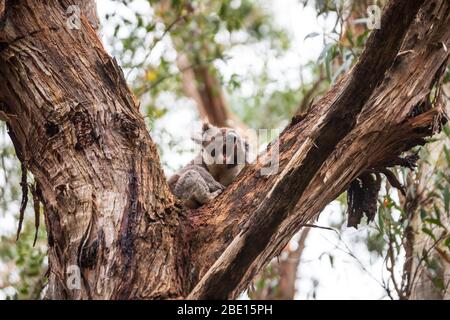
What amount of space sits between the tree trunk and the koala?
1.37 meters

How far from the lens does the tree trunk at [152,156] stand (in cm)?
340

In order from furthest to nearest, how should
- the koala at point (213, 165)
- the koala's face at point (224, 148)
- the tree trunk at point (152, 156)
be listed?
the koala's face at point (224, 148) → the koala at point (213, 165) → the tree trunk at point (152, 156)

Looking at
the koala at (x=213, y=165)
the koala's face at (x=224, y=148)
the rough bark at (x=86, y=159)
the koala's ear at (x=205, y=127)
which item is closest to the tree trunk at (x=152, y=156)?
the rough bark at (x=86, y=159)

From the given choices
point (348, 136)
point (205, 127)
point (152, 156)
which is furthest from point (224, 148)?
point (348, 136)

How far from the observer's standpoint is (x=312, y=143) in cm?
345

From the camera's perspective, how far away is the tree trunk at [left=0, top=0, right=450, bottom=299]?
3398mm

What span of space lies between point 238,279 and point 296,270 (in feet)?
22.6

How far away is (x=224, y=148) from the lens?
6938mm

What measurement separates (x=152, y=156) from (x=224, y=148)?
290 cm

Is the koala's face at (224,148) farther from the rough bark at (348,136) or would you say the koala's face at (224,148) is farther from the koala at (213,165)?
the rough bark at (348,136)

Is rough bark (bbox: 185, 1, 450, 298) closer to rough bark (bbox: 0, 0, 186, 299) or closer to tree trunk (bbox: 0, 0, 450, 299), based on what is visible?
tree trunk (bbox: 0, 0, 450, 299)

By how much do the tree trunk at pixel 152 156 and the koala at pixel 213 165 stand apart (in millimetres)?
1369
